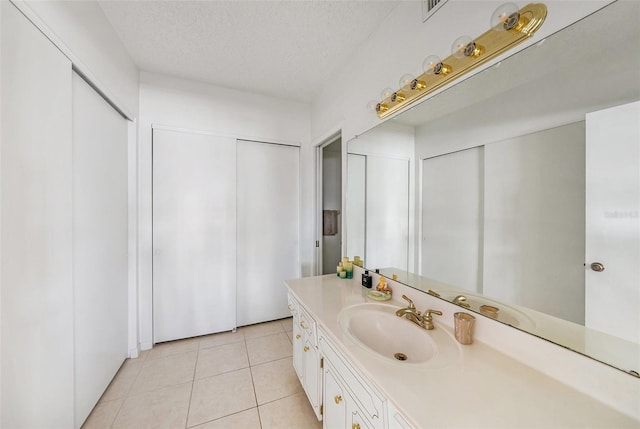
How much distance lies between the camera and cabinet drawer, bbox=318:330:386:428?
73 centimetres

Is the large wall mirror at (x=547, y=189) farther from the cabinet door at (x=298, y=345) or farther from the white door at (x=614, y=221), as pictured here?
the cabinet door at (x=298, y=345)

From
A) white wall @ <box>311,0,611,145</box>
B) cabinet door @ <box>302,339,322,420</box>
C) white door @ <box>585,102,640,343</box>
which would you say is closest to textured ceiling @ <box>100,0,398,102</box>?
white wall @ <box>311,0,611,145</box>

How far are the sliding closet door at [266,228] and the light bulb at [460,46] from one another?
1.92m

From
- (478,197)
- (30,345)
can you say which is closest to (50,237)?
(30,345)

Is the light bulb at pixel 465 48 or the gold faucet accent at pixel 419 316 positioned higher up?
the light bulb at pixel 465 48

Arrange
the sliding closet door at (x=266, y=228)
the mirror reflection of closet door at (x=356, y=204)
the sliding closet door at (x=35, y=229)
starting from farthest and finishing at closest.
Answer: the sliding closet door at (x=266, y=228) < the mirror reflection of closet door at (x=356, y=204) < the sliding closet door at (x=35, y=229)

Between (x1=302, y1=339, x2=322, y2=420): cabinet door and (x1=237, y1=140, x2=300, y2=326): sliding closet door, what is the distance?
128cm

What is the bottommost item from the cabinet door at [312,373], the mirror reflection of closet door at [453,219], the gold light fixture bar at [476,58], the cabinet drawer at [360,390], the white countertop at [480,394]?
the cabinet door at [312,373]

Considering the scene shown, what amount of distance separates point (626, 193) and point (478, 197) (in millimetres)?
418

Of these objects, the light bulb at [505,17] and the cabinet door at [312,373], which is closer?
the light bulb at [505,17]

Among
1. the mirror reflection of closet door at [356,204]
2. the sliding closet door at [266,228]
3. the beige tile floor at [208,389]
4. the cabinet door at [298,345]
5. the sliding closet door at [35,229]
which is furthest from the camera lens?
the sliding closet door at [266,228]

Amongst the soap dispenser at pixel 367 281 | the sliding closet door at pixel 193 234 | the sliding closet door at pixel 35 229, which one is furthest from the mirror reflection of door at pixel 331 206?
the sliding closet door at pixel 35 229

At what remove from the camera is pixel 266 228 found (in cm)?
261

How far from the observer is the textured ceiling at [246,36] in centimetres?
144
